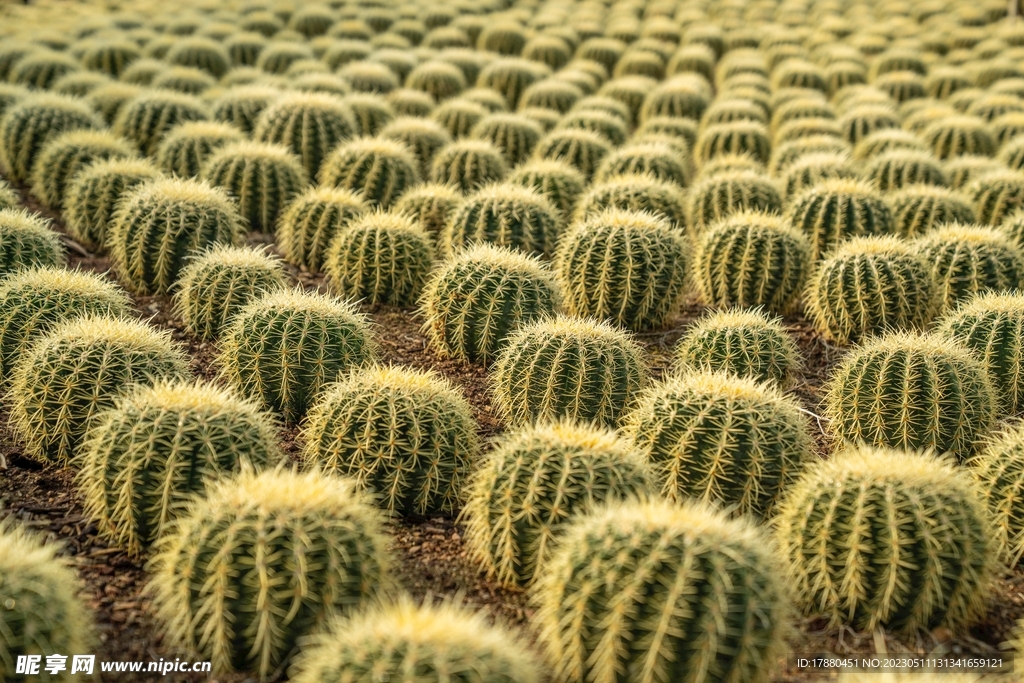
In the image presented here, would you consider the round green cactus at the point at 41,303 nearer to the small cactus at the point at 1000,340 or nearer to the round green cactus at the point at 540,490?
the round green cactus at the point at 540,490

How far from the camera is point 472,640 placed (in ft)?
9.50

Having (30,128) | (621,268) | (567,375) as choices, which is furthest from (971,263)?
(30,128)

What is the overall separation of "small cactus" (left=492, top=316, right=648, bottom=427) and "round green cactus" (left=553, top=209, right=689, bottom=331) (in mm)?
1157

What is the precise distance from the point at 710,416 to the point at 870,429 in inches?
47.6

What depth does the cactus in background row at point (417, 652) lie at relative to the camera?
281 cm

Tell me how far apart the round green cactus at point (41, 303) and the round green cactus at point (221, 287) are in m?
0.57

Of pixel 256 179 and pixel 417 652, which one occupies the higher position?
pixel 417 652

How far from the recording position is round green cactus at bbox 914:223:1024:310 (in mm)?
6797

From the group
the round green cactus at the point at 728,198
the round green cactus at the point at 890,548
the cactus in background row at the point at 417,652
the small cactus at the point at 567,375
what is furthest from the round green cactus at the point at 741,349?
the cactus in background row at the point at 417,652

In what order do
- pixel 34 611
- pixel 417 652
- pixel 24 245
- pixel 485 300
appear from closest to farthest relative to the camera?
pixel 417 652 < pixel 34 611 < pixel 485 300 < pixel 24 245

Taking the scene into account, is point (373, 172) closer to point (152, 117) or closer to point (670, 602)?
point (152, 117)

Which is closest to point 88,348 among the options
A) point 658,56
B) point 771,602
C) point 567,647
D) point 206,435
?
point 206,435

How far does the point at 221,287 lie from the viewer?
20.9 feet

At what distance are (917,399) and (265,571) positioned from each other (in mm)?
3456
